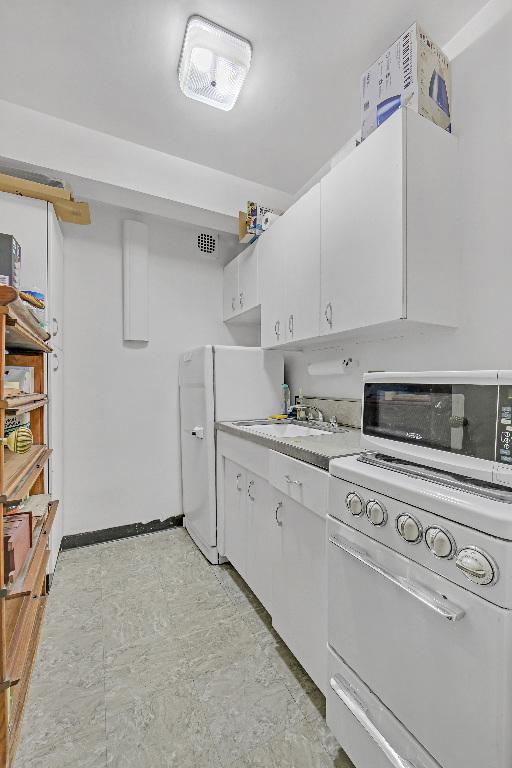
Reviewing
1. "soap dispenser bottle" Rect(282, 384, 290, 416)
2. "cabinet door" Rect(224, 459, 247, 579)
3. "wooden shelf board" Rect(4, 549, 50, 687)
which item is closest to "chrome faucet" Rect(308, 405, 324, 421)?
"soap dispenser bottle" Rect(282, 384, 290, 416)

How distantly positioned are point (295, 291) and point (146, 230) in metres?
1.45

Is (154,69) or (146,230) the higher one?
(154,69)

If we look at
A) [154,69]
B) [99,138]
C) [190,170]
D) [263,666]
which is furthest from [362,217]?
[263,666]

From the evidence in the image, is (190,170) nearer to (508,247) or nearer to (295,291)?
(295,291)

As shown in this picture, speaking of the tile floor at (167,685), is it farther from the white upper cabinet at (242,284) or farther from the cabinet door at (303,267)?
the white upper cabinet at (242,284)

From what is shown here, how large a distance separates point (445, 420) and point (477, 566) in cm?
39

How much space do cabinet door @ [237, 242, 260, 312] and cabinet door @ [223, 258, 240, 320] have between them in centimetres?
6

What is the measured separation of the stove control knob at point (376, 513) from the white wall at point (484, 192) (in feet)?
2.65

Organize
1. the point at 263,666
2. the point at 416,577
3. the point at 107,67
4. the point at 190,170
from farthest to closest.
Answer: the point at 190,170
the point at 107,67
the point at 263,666
the point at 416,577

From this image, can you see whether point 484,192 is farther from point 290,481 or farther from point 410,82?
point 290,481

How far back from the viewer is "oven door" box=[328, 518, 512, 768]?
685 mm

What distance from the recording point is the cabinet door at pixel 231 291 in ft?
9.30

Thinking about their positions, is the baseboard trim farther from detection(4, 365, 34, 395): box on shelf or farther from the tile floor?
detection(4, 365, 34, 395): box on shelf

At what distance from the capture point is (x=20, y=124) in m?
1.97
